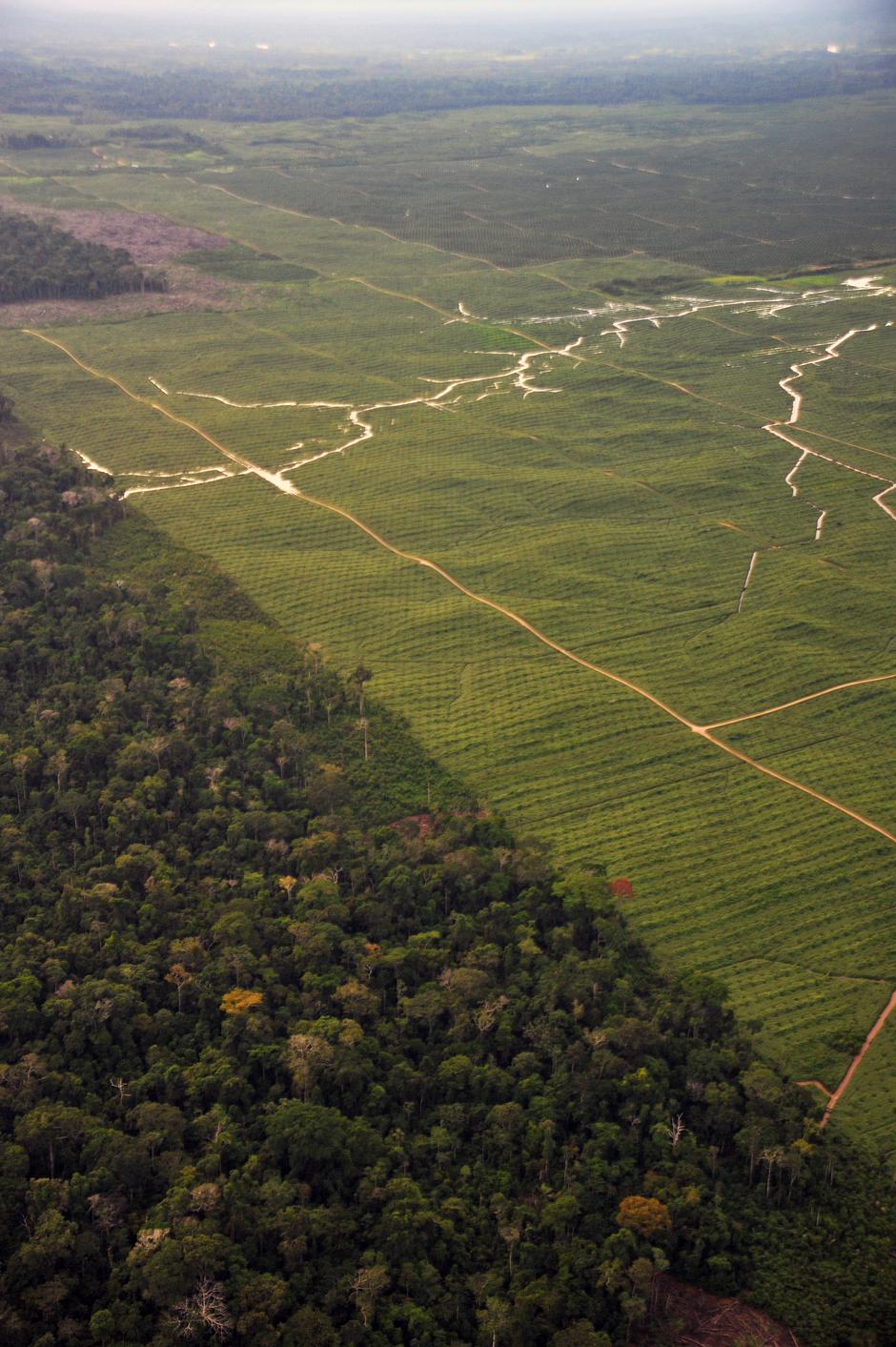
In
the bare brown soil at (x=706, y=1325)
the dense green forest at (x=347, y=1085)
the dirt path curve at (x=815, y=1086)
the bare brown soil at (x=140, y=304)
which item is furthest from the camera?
the bare brown soil at (x=140, y=304)

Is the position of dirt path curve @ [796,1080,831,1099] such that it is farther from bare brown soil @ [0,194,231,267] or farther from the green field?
bare brown soil @ [0,194,231,267]

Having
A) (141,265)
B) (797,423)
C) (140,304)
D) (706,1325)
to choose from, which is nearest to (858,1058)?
(706,1325)

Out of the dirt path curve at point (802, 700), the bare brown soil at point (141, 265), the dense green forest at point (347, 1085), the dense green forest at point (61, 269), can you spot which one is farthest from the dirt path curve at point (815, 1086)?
the dense green forest at point (61, 269)

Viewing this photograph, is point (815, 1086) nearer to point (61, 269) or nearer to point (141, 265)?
point (61, 269)

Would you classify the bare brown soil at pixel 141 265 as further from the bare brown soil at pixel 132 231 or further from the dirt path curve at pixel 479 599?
the dirt path curve at pixel 479 599

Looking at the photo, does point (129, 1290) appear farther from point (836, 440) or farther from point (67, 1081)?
point (836, 440)

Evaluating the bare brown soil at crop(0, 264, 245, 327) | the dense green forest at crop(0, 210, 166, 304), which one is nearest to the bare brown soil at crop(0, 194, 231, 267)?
the dense green forest at crop(0, 210, 166, 304)
